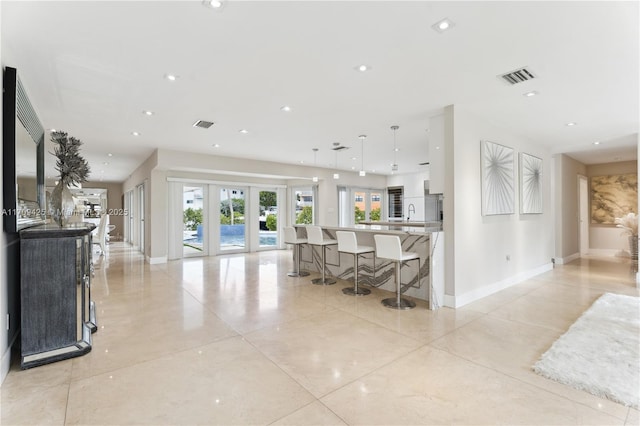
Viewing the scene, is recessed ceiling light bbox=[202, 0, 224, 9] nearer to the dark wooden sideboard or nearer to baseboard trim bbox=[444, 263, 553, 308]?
the dark wooden sideboard

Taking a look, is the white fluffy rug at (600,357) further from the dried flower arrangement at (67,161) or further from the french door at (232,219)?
the french door at (232,219)

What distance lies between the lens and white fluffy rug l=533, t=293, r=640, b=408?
224 cm

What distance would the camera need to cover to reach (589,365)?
254 cm

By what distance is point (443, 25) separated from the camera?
2.37m

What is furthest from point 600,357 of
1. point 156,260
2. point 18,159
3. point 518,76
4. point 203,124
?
point 156,260

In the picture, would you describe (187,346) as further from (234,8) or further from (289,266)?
(289,266)

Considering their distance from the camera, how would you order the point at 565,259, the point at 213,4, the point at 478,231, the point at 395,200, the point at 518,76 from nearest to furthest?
the point at 213,4 < the point at 518,76 < the point at 478,231 < the point at 565,259 < the point at 395,200

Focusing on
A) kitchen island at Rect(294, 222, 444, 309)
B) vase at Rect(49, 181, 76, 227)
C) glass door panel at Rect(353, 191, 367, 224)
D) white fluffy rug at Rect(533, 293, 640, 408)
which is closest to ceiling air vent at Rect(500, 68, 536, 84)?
kitchen island at Rect(294, 222, 444, 309)

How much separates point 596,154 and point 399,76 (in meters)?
7.47

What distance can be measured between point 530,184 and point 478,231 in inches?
91.4

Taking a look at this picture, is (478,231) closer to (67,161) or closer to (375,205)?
(67,161)

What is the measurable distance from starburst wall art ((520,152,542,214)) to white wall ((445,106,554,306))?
163mm

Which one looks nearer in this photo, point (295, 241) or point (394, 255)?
point (394, 255)

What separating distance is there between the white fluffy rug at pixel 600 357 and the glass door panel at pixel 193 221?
825cm
